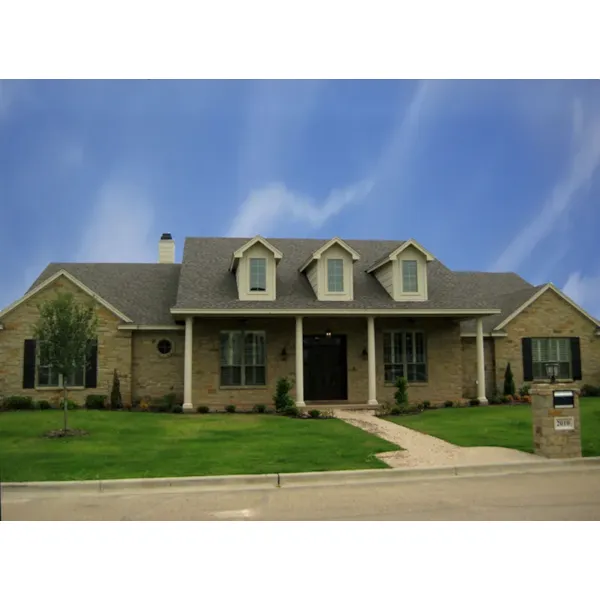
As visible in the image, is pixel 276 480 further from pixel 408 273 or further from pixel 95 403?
pixel 408 273

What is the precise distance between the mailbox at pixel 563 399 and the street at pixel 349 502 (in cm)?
169

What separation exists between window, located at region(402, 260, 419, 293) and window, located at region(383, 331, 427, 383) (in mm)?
1685

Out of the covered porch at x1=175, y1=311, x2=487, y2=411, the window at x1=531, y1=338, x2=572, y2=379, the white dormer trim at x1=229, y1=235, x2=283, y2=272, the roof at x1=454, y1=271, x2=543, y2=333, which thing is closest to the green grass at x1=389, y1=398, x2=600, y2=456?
the covered porch at x1=175, y1=311, x2=487, y2=411

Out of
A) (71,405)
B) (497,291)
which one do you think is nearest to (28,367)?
(71,405)

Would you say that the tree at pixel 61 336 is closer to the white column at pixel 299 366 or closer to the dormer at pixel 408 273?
the white column at pixel 299 366

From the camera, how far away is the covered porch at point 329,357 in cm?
2044

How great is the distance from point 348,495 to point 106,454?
532cm

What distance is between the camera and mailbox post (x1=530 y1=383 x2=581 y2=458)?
10.8 metres

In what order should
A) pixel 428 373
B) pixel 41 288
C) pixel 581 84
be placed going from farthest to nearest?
1. pixel 581 84
2. pixel 428 373
3. pixel 41 288

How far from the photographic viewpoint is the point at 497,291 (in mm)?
27234

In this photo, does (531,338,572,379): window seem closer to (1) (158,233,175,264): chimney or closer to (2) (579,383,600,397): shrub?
(2) (579,383,600,397): shrub

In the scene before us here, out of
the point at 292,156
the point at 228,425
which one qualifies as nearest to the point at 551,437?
the point at 228,425

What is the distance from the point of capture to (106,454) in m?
11.4

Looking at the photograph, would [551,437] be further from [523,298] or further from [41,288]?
[41,288]
